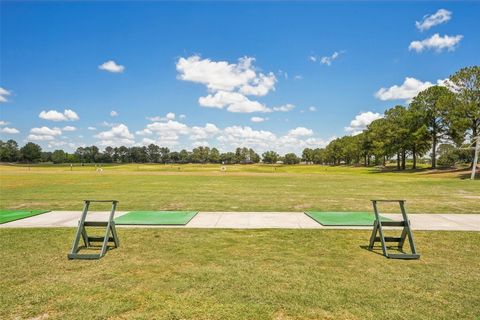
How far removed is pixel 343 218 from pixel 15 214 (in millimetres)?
12772

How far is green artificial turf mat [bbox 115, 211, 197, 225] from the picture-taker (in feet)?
35.0

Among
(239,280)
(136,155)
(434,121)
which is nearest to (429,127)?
(434,121)

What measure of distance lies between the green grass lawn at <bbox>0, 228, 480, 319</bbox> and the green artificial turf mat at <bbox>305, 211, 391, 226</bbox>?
207 centimetres

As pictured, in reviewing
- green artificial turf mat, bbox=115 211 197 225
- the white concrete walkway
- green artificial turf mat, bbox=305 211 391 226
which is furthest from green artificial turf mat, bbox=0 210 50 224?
green artificial turf mat, bbox=305 211 391 226

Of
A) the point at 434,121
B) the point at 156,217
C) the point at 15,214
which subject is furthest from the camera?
the point at 434,121

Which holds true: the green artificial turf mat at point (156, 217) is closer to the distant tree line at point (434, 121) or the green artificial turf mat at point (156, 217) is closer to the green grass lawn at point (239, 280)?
the green grass lawn at point (239, 280)

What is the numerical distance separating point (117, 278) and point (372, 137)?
75292 mm

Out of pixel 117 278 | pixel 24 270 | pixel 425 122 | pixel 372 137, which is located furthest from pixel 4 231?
pixel 372 137

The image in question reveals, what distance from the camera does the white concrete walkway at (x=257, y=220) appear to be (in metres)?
10.1

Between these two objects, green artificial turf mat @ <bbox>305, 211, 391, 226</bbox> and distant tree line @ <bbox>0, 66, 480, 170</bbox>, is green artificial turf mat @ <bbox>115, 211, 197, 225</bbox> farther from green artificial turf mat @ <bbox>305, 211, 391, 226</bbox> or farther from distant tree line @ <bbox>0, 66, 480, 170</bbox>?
distant tree line @ <bbox>0, 66, 480, 170</bbox>

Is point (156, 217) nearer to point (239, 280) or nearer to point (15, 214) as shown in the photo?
point (15, 214)

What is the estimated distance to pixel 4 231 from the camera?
30.7 ft

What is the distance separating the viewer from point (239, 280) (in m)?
5.56

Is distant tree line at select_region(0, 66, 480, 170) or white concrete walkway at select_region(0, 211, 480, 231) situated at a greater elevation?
distant tree line at select_region(0, 66, 480, 170)
